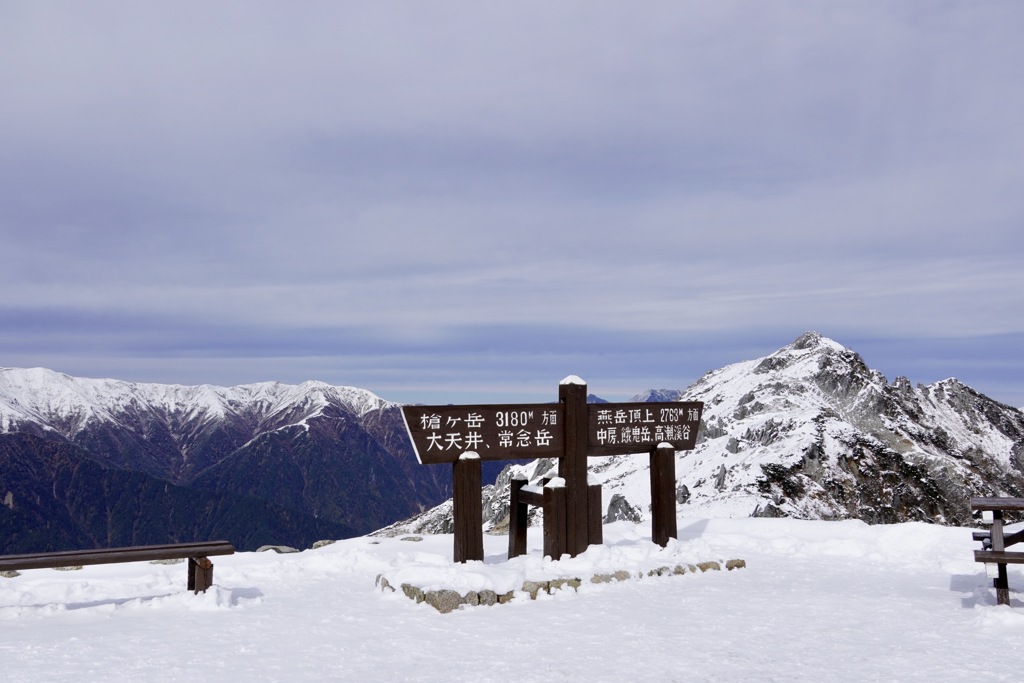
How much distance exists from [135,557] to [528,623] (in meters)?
6.48

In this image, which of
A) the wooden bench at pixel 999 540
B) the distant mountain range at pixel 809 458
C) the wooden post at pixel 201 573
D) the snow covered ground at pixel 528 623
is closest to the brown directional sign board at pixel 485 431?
the snow covered ground at pixel 528 623

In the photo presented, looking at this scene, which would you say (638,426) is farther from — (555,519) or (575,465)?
(555,519)

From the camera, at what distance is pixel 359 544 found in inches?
732

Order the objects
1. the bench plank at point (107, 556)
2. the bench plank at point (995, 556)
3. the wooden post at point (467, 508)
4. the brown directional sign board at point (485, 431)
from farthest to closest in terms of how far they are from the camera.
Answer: the wooden post at point (467, 508) < the brown directional sign board at point (485, 431) < the bench plank at point (107, 556) < the bench plank at point (995, 556)

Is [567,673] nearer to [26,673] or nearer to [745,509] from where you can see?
[26,673]

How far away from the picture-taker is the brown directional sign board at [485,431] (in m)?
14.6

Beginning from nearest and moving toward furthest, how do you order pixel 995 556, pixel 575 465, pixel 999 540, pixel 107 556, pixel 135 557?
pixel 995 556, pixel 999 540, pixel 107 556, pixel 135 557, pixel 575 465

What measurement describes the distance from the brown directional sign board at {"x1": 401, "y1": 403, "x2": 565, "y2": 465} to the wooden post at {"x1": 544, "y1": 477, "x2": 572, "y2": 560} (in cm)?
69

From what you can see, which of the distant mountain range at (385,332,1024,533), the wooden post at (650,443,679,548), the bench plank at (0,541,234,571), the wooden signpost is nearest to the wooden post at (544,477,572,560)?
the wooden signpost

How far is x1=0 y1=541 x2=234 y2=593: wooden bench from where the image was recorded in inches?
492

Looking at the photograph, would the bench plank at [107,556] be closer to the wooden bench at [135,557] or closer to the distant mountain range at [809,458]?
the wooden bench at [135,557]

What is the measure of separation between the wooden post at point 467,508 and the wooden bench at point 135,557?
13.3 feet

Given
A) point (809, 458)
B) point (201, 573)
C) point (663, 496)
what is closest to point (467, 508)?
point (201, 573)

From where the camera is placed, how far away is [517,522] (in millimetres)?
16453
